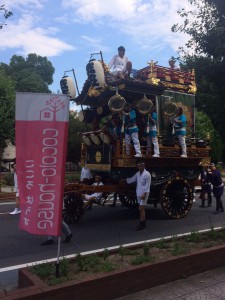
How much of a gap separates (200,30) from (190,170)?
4.90m

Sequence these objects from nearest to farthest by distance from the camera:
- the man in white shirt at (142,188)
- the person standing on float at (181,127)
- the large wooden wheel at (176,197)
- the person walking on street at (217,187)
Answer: the man in white shirt at (142,188), the large wooden wheel at (176,197), the person standing on float at (181,127), the person walking on street at (217,187)

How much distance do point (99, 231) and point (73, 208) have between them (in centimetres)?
111

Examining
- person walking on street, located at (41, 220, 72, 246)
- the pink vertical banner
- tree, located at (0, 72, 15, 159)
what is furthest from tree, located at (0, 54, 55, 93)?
the pink vertical banner

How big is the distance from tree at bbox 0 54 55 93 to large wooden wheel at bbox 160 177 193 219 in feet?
121

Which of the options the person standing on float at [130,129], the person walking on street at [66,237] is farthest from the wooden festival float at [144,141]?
the person walking on street at [66,237]

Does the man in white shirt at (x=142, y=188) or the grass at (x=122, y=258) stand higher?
the man in white shirt at (x=142, y=188)

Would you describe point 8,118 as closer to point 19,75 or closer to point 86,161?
point 86,161

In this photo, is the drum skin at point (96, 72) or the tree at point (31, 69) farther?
the tree at point (31, 69)

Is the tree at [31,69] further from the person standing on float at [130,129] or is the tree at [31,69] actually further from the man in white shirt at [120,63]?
the person standing on float at [130,129]

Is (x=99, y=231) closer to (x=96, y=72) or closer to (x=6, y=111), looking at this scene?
(x=96, y=72)

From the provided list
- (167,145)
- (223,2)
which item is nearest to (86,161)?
(167,145)

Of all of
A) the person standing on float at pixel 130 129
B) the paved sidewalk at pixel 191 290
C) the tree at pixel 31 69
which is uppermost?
the tree at pixel 31 69

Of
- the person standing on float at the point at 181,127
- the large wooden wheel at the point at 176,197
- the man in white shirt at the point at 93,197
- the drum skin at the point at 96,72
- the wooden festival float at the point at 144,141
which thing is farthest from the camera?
the person standing on float at the point at 181,127

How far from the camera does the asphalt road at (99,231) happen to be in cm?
686
